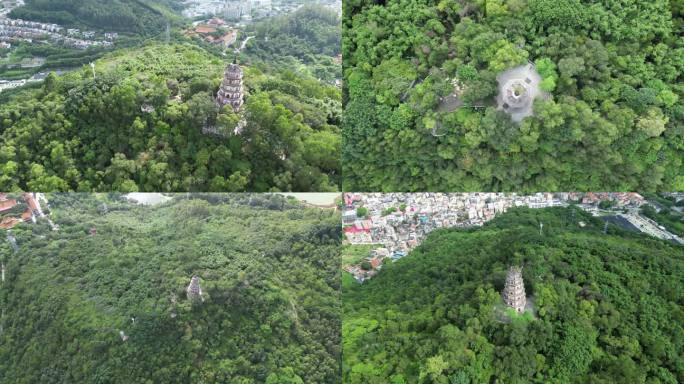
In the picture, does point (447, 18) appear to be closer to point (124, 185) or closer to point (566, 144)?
point (566, 144)

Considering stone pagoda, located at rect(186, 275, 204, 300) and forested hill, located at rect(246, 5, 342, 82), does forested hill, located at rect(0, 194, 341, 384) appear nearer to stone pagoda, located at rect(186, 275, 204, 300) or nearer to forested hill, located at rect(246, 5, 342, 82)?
stone pagoda, located at rect(186, 275, 204, 300)

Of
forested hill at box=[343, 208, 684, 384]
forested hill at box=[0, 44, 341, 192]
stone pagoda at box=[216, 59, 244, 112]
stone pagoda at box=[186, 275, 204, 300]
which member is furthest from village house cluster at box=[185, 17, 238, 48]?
forested hill at box=[343, 208, 684, 384]

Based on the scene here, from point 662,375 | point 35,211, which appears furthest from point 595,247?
point 35,211

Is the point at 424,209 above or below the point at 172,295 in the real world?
above

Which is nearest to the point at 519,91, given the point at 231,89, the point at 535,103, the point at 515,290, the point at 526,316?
the point at 535,103

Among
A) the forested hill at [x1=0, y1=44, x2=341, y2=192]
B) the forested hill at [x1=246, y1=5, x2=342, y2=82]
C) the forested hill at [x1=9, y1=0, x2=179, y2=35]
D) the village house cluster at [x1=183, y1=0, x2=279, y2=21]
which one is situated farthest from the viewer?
the village house cluster at [x1=183, y1=0, x2=279, y2=21]

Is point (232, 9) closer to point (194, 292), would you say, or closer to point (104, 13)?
point (104, 13)
